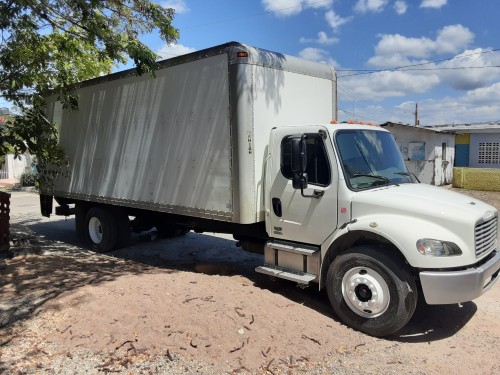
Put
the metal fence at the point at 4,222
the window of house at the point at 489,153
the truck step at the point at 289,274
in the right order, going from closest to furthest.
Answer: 1. the truck step at the point at 289,274
2. the metal fence at the point at 4,222
3. the window of house at the point at 489,153

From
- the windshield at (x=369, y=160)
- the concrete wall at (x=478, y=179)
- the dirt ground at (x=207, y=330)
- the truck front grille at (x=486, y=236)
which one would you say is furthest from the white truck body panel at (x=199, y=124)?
the concrete wall at (x=478, y=179)

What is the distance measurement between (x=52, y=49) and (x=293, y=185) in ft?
22.8

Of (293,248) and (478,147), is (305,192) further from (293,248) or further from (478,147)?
(478,147)

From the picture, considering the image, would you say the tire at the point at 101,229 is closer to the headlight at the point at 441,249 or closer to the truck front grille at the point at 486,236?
the headlight at the point at 441,249

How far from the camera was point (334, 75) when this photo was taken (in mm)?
6809

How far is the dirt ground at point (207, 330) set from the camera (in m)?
4.02

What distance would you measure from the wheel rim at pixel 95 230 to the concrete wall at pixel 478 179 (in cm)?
1635

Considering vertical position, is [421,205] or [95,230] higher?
[421,205]

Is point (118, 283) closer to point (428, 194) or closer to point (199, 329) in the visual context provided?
point (199, 329)

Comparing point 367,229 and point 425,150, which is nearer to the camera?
point 367,229

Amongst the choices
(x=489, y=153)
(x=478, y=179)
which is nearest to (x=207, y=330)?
(x=478, y=179)

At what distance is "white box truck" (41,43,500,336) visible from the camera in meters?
4.45

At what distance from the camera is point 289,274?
214 inches

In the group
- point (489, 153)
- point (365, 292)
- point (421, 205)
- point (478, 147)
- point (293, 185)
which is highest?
point (478, 147)
